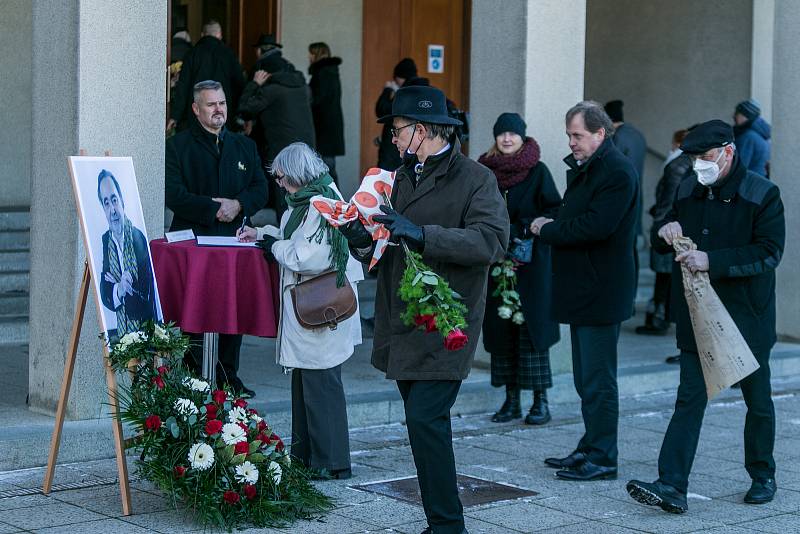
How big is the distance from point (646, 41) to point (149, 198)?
965cm

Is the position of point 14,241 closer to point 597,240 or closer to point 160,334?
point 160,334

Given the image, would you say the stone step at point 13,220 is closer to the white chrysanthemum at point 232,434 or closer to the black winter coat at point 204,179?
the black winter coat at point 204,179

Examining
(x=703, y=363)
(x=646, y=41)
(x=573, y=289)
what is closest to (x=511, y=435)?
(x=573, y=289)

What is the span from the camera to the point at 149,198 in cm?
759

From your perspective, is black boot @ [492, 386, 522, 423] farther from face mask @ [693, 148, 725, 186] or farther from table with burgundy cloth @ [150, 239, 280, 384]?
face mask @ [693, 148, 725, 186]

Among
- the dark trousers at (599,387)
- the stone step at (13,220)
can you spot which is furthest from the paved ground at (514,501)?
the stone step at (13,220)

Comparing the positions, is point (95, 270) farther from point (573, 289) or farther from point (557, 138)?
point (557, 138)

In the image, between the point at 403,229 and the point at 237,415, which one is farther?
the point at 237,415

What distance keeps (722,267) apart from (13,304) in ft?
18.9

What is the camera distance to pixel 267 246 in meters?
6.62

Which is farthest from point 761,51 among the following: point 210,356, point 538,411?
point 210,356

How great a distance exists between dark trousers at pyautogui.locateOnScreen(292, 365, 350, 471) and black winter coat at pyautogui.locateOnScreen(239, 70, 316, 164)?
4694 mm

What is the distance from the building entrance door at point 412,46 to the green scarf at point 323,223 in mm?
7664

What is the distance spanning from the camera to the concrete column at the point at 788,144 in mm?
11219
